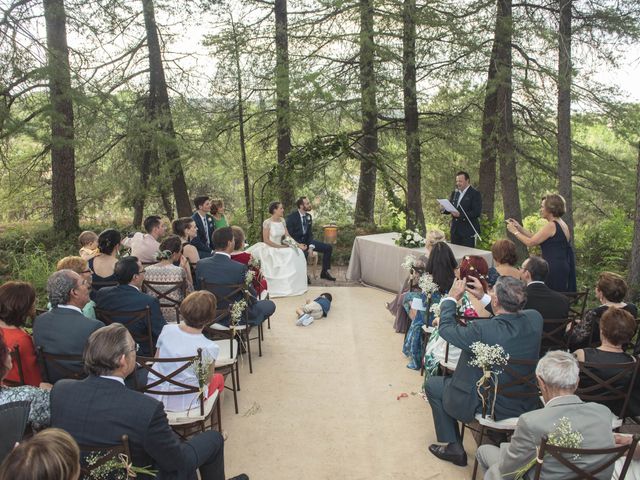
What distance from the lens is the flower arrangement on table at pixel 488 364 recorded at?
3.13 metres

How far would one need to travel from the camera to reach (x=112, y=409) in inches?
91.4

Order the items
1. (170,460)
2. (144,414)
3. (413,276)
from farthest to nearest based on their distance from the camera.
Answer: (413,276) → (170,460) → (144,414)

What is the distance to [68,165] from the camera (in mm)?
10477

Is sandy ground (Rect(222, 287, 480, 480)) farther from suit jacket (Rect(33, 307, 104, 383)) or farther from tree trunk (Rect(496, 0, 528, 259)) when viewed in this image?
tree trunk (Rect(496, 0, 528, 259))

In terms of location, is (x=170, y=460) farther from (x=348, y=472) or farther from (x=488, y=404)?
(x=488, y=404)

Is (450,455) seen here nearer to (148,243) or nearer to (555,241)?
(555,241)

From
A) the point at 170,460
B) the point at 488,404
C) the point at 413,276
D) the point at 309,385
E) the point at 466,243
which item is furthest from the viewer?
the point at 466,243

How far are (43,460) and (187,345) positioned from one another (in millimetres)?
1895

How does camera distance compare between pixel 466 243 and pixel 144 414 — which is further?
pixel 466 243

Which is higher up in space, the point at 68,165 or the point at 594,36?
the point at 594,36

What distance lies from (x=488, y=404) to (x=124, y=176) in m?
10.4

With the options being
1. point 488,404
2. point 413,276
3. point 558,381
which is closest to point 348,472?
point 488,404

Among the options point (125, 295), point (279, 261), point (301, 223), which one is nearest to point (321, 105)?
point (301, 223)

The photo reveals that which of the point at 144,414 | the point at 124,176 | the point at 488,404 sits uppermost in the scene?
the point at 124,176
